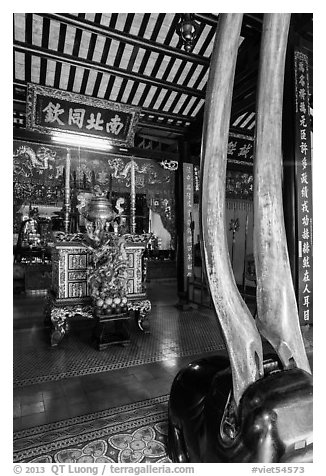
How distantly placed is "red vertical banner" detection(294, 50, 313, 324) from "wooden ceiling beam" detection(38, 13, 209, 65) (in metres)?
1.50

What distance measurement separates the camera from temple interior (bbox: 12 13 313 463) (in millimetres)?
1641

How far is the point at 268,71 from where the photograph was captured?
90cm

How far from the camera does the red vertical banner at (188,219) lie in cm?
577

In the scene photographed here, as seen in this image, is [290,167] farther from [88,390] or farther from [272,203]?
[88,390]

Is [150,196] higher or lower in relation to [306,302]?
higher

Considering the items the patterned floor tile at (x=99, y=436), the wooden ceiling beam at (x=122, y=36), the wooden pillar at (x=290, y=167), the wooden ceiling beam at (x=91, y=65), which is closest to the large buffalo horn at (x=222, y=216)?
the patterned floor tile at (x=99, y=436)

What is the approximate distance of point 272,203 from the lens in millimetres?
887

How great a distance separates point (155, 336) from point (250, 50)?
4355 millimetres

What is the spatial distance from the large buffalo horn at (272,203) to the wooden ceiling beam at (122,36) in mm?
3418

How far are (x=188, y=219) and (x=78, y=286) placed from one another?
2844mm

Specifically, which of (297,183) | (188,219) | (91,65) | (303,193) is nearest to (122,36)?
(91,65)
